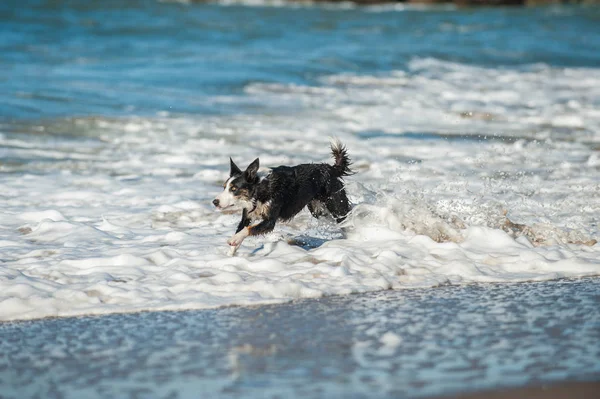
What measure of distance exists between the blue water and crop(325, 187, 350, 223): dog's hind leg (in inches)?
357

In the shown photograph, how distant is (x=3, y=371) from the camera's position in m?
4.45

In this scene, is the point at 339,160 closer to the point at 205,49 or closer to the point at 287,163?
the point at 287,163

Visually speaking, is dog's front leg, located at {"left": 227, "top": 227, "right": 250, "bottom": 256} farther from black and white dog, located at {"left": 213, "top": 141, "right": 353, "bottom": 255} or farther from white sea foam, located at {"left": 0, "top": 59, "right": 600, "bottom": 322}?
white sea foam, located at {"left": 0, "top": 59, "right": 600, "bottom": 322}

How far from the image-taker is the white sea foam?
6.22m

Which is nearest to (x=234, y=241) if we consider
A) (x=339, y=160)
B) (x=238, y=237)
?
(x=238, y=237)

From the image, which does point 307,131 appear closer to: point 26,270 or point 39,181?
point 39,181

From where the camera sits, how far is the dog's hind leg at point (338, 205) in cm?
763

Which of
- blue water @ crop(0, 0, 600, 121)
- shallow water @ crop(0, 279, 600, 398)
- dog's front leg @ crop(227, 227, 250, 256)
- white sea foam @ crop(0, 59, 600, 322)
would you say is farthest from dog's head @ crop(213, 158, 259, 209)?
blue water @ crop(0, 0, 600, 121)

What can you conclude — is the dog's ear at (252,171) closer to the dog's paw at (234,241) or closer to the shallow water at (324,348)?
the dog's paw at (234,241)

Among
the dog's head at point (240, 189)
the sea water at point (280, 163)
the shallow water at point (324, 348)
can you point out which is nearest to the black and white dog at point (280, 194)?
the dog's head at point (240, 189)

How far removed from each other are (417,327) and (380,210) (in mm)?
2784

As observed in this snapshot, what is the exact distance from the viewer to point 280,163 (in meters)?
11.7

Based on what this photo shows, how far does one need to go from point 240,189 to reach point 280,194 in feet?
1.17

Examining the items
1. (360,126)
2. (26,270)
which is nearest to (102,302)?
(26,270)
